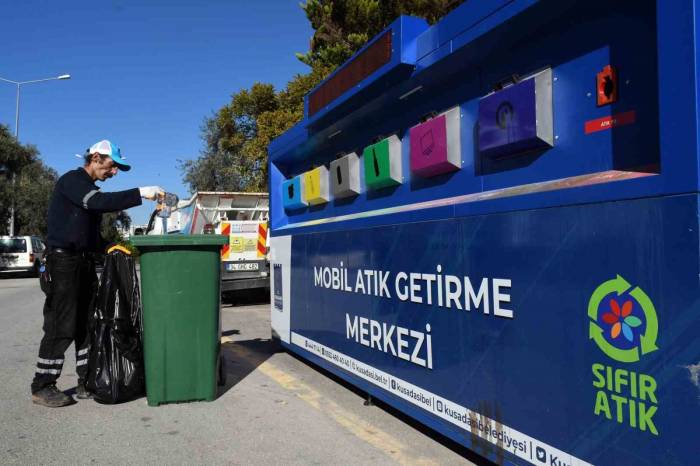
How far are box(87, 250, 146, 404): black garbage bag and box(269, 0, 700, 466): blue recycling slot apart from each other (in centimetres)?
183

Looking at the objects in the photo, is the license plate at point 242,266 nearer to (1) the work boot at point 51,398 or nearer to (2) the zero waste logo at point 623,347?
(1) the work boot at point 51,398

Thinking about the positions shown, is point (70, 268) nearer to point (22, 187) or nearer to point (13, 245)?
point (13, 245)

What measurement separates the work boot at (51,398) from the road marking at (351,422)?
1.78 meters

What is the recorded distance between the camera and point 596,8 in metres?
2.41

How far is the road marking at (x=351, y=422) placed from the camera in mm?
3381

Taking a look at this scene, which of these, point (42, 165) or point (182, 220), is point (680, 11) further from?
point (42, 165)

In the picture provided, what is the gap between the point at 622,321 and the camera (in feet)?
7.06

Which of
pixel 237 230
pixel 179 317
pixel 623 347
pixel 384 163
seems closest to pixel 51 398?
pixel 179 317

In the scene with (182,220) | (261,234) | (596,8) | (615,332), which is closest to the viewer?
(615,332)

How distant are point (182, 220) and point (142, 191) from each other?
10.7 m

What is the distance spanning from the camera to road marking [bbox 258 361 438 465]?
11.1ft

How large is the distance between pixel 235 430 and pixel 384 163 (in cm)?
215

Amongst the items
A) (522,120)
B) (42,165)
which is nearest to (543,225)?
(522,120)

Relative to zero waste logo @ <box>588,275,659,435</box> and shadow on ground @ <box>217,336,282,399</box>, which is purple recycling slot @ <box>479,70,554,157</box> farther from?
shadow on ground @ <box>217,336,282,399</box>
